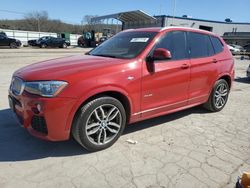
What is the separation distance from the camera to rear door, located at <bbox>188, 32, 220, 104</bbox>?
4.95m

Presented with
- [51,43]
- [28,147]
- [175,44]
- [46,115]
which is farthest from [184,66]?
[51,43]

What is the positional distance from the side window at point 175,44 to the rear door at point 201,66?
0.20 metres

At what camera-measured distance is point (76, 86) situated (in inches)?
131

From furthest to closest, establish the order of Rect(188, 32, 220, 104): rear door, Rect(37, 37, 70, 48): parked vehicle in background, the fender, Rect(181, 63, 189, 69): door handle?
Rect(37, 37, 70, 48): parked vehicle in background
Rect(188, 32, 220, 104): rear door
Rect(181, 63, 189, 69): door handle
the fender

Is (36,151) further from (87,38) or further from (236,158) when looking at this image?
(87,38)

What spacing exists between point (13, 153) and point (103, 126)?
4.32 feet

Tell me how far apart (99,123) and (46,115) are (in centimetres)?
80

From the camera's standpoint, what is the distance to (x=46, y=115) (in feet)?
10.7

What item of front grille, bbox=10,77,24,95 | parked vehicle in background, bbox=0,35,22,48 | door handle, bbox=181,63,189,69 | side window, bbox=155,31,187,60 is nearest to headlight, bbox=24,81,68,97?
front grille, bbox=10,77,24,95

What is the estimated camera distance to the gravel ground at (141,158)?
3.09 meters

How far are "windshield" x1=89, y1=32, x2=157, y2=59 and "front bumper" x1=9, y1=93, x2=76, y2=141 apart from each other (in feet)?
4.55

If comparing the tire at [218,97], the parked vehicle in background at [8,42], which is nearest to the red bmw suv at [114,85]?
the tire at [218,97]

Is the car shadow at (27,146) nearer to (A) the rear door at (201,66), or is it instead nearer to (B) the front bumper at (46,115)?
(B) the front bumper at (46,115)

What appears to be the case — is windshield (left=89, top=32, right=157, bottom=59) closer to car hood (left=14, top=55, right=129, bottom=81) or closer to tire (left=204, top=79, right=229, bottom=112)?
car hood (left=14, top=55, right=129, bottom=81)
